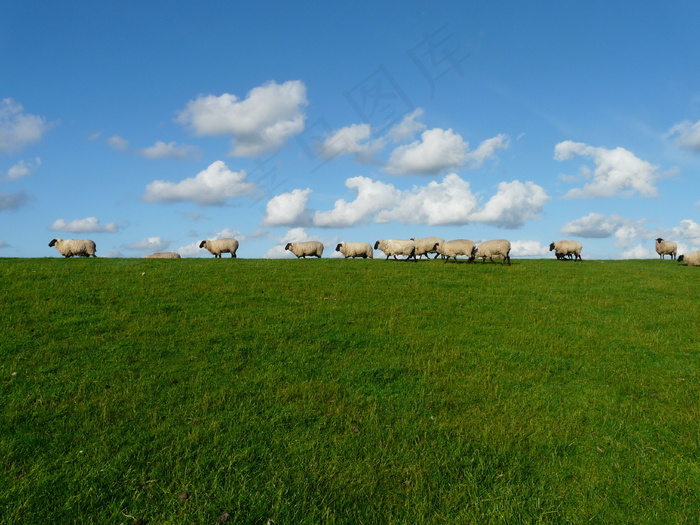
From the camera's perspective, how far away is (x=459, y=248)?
32.1 meters

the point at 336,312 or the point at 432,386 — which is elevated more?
the point at 336,312

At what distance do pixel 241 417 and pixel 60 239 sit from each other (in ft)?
125

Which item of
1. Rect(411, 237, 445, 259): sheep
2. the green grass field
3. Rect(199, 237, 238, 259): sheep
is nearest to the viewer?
the green grass field

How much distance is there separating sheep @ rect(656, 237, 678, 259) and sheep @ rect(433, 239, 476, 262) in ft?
87.2

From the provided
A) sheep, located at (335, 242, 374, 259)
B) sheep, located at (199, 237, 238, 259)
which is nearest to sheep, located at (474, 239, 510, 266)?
sheep, located at (335, 242, 374, 259)

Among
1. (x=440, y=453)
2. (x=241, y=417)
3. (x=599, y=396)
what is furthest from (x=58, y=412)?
(x=599, y=396)

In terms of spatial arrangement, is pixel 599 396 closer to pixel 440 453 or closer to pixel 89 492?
pixel 440 453

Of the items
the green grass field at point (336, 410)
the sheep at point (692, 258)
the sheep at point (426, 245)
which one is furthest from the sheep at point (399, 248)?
the sheep at point (692, 258)

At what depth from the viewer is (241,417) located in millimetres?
8758

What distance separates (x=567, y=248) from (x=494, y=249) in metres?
13.3

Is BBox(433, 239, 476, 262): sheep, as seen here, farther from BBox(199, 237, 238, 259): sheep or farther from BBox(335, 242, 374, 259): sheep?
BBox(199, 237, 238, 259): sheep

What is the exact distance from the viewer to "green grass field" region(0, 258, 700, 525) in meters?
6.84

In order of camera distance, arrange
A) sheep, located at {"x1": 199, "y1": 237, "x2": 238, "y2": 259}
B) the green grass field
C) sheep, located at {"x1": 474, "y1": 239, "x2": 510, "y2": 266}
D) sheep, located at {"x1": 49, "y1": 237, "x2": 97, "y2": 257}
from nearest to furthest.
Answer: the green grass field → sheep, located at {"x1": 474, "y1": 239, "x2": 510, "y2": 266} → sheep, located at {"x1": 49, "y1": 237, "x2": 97, "y2": 257} → sheep, located at {"x1": 199, "y1": 237, "x2": 238, "y2": 259}

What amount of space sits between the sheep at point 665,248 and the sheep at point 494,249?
961 inches
